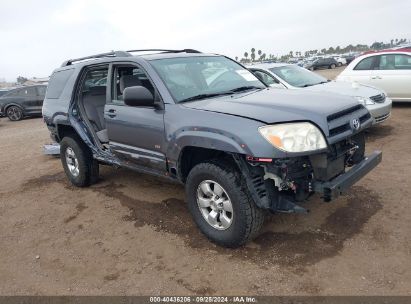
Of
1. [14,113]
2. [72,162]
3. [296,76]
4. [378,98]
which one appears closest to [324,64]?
[14,113]

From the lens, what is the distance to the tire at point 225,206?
134 inches

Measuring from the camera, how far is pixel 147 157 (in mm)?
4367

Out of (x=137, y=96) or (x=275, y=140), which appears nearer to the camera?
(x=275, y=140)

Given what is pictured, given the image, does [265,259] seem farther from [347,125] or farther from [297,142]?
[347,125]

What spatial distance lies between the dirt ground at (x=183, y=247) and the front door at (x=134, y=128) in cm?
72

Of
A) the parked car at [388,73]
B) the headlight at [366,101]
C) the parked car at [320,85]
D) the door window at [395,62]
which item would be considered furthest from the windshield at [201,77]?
the door window at [395,62]

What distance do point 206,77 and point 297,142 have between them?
163 centimetres

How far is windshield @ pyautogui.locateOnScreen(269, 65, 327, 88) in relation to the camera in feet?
26.8

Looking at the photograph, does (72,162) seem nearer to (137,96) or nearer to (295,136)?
(137,96)

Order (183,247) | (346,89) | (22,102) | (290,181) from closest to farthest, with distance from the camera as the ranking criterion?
(290,181) < (183,247) < (346,89) < (22,102)

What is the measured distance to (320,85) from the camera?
8.03 meters

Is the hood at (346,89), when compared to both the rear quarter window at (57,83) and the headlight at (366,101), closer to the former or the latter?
the headlight at (366,101)

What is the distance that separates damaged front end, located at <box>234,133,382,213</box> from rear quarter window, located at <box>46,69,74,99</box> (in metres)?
3.49

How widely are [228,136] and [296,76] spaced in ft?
18.4
